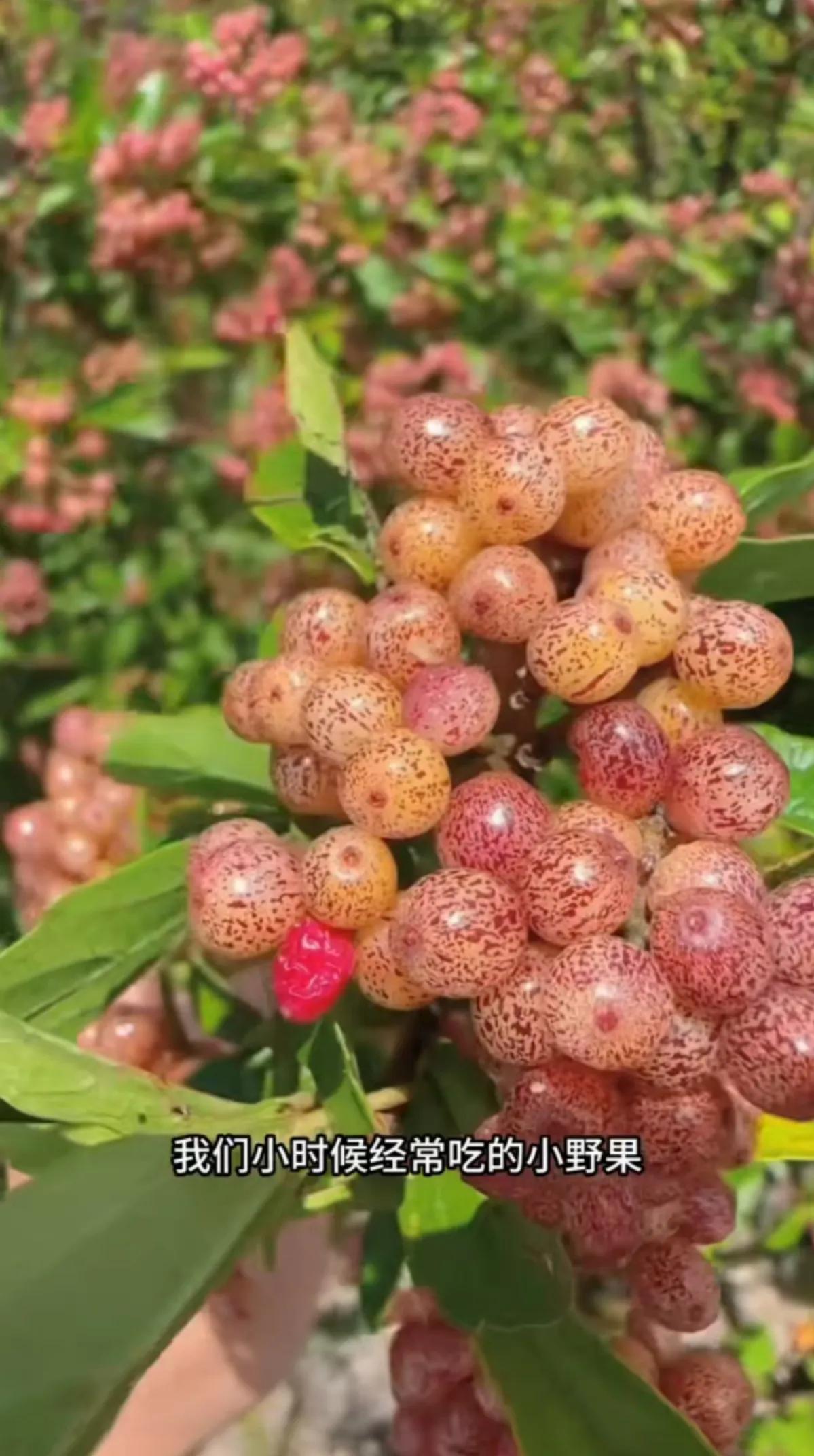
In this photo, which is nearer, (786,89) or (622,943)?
(622,943)

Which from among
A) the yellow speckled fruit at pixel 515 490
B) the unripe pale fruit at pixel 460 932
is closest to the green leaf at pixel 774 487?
the yellow speckled fruit at pixel 515 490

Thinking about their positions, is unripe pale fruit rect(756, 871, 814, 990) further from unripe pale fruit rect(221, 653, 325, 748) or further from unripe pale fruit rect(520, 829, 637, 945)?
unripe pale fruit rect(221, 653, 325, 748)

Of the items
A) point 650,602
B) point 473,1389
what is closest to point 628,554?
point 650,602

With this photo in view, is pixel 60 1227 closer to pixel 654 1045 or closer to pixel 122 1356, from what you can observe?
pixel 122 1356

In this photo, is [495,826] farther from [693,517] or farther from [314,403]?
[314,403]

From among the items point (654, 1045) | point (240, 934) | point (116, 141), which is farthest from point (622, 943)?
point (116, 141)

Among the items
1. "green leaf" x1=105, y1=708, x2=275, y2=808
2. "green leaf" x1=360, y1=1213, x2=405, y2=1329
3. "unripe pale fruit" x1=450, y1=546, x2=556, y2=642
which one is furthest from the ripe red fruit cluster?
"unripe pale fruit" x1=450, y1=546, x2=556, y2=642
